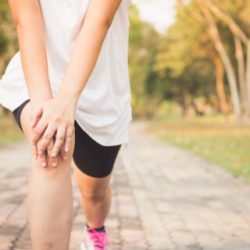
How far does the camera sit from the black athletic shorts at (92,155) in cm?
255

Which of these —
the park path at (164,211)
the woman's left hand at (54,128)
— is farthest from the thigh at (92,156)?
the woman's left hand at (54,128)

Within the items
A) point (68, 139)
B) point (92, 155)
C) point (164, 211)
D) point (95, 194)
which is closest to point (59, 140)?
point (68, 139)

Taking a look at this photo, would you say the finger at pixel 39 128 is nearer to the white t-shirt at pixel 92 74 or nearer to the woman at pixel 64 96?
the woman at pixel 64 96

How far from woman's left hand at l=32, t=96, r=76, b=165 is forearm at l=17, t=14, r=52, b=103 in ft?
0.23

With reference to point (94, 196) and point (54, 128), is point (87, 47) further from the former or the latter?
point (94, 196)

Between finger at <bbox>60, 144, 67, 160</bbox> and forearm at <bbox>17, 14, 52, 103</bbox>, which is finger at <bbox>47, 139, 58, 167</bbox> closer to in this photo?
finger at <bbox>60, 144, 67, 160</bbox>

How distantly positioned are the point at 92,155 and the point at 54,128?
777 millimetres

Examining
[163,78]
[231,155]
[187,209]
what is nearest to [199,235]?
[187,209]

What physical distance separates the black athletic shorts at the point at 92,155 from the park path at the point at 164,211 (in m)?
0.39

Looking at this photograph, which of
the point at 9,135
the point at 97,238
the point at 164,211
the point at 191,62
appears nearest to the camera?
the point at 97,238

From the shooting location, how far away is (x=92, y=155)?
8.79 ft

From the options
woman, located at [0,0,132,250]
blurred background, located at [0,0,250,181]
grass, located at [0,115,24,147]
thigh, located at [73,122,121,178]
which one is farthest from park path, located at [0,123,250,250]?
blurred background, located at [0,0,250,181]

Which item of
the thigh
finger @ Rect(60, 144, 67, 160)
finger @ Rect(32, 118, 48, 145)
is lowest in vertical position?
the thigh

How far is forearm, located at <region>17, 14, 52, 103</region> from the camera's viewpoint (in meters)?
2.03
